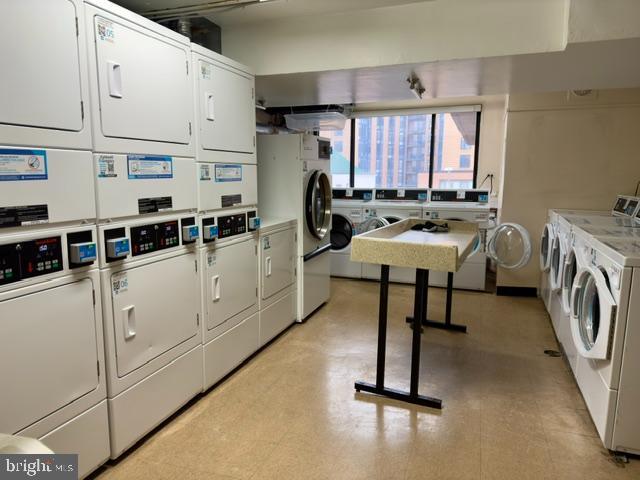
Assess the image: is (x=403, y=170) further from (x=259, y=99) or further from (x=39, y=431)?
(x=39, y=431)

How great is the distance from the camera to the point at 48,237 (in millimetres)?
1564

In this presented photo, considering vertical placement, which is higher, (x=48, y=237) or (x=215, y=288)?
(x=48, y=237)

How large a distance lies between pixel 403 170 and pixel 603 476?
5.68m

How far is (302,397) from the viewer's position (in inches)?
101

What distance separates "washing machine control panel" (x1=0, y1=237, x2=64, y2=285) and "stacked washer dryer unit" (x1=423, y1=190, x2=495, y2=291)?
398 cm

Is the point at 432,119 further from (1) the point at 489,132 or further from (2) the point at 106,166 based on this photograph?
(2) the point at 106,166

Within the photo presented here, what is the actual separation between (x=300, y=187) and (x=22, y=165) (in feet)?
7.68

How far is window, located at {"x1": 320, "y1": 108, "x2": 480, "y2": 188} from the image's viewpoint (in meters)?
6.43

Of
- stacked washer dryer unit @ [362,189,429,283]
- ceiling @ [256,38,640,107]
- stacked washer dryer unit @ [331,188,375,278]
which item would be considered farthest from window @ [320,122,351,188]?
ceiling @ [256,38,640,107]

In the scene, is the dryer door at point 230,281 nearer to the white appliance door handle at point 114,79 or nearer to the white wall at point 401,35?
the white appliance door handle at point 114,79

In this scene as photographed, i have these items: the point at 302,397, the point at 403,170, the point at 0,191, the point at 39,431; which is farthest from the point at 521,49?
the point at 403,170

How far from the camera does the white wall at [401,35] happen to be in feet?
8.02

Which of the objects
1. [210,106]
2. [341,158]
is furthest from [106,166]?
→ [341,158]

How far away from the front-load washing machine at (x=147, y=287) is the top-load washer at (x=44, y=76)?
0.21 metres
